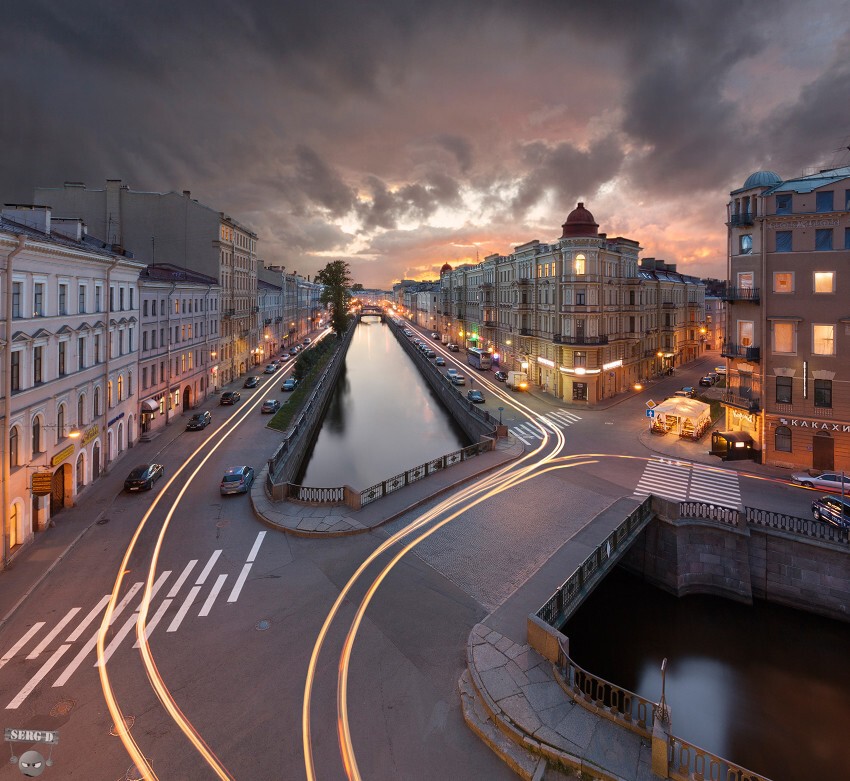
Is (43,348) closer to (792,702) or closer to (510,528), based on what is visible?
(510,528)

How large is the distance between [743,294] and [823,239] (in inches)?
201

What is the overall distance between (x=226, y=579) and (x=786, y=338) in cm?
3538

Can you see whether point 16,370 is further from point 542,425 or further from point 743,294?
point 743,294

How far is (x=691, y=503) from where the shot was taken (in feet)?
74.8

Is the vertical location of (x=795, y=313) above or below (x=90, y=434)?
above

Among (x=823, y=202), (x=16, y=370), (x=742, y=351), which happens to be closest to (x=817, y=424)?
(x=742, y=351)

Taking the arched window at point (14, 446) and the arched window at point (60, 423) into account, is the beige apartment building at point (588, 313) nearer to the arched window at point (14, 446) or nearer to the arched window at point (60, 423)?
the arched window at point (60, 423)

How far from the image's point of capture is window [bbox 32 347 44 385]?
881 inches

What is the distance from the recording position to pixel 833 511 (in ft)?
70.6

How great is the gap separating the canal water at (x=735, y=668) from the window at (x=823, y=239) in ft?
72.3

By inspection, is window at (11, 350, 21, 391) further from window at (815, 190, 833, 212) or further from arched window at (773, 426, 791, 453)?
window at (815, 190, 833, 212)

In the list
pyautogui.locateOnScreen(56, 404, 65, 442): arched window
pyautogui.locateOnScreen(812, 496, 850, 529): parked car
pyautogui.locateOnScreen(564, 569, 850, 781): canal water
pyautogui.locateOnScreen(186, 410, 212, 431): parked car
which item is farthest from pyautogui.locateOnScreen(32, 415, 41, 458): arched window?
pyautogui.locateOnScreen(812, 496, 850, 529): parked car

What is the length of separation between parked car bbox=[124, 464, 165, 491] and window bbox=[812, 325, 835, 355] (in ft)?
137

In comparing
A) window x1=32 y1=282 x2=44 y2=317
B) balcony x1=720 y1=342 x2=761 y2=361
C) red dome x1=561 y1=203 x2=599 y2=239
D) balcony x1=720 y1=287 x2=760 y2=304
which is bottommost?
balcony x1=720 y1=342 x2=761 y2=361
